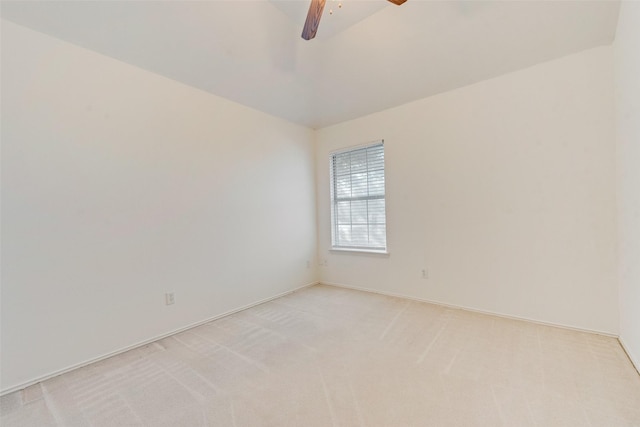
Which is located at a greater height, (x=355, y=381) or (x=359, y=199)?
(x=359, y=199)

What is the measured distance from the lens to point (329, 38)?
2570 millimetres

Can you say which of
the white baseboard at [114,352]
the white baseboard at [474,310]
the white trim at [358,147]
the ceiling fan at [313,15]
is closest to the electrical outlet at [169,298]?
the white baseboard at [114,352]

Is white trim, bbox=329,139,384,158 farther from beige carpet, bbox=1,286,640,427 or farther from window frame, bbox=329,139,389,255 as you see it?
beige carpet, bbox=1,286,640,427

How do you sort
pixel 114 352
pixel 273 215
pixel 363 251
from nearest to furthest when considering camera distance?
1. pixel 114 352
2. pixel 273 215
3. pixel 363 251

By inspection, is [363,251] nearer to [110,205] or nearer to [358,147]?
[358,147]

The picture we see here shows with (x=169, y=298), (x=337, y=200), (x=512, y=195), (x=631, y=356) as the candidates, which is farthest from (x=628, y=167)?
(x=169, y=298)

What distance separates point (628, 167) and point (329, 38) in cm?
259

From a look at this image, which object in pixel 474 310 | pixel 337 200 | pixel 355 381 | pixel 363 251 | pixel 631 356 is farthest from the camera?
pixel 337 200

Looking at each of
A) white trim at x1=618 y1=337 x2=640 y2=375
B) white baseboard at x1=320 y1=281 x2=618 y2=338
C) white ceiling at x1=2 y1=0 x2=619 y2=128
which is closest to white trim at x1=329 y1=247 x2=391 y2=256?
white baseboard at x1=320 y1=281 x2=618 y2=338

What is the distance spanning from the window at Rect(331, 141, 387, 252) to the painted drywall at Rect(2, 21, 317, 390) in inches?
50.4

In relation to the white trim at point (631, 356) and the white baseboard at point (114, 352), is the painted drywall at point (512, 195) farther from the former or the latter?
the white baseboard at point (114, 352)

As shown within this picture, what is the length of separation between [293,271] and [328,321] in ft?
4.08

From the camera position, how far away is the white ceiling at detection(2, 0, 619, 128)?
1.98 metres

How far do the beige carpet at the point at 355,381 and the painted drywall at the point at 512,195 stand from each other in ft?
1.28
